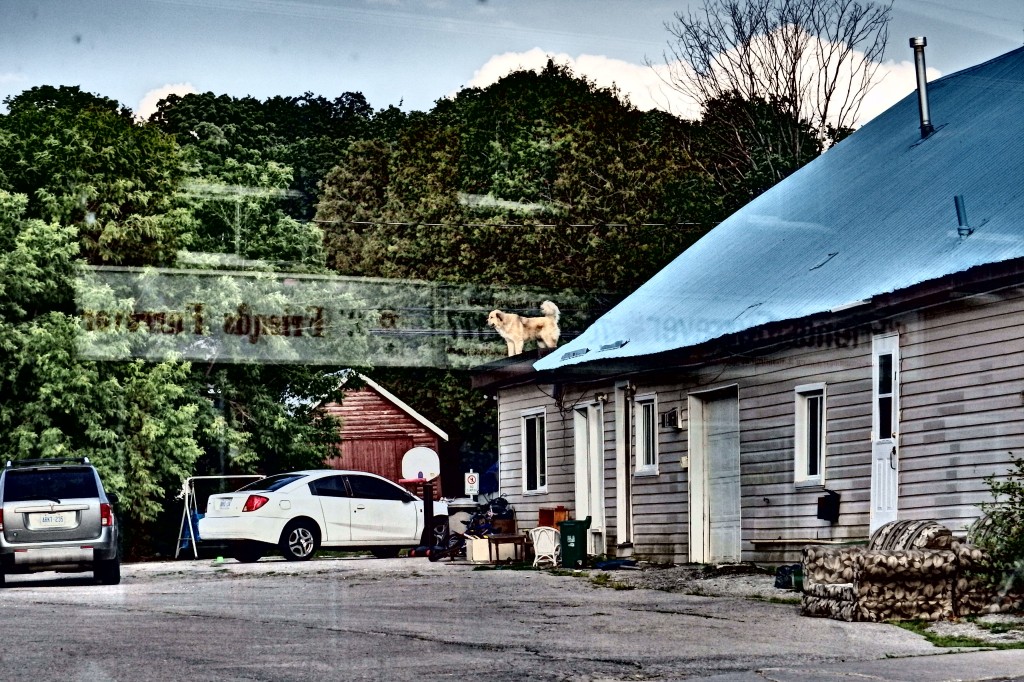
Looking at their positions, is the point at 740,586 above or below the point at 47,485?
below

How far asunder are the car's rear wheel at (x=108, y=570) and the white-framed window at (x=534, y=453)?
8794mm

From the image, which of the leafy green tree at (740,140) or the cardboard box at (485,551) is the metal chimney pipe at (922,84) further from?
the leafy green tree at (740,140)

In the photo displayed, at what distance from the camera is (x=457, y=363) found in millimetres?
50031

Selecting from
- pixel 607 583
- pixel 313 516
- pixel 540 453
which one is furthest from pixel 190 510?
pixel 607 583

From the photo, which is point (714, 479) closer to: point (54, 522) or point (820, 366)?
point (820, 366)

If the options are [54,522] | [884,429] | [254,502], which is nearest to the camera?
A: [884,429]

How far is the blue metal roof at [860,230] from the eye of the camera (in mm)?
18812

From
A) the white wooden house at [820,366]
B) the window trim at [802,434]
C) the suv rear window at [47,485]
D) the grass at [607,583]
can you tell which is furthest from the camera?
the suv rear window at [47,485]

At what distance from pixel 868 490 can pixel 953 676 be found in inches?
353

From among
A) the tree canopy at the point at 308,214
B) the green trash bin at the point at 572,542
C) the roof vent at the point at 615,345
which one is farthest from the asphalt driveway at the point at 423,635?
the tree canopy at the point at 308,214

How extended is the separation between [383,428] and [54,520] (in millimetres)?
36363

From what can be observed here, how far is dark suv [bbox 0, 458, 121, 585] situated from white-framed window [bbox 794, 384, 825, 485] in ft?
29.4

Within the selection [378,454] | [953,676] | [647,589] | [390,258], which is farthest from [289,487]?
[378,454]

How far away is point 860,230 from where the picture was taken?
850 inches
